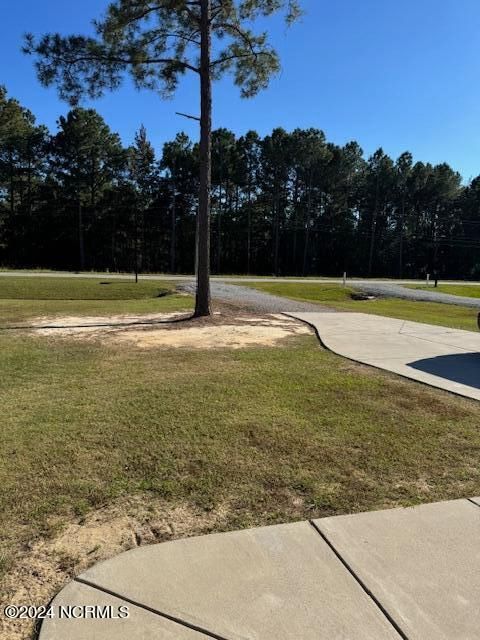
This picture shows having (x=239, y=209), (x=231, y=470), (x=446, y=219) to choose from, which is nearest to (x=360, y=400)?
(x=231, y=470)

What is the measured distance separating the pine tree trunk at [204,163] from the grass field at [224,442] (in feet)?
17.7

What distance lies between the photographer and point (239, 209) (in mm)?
A: 52844

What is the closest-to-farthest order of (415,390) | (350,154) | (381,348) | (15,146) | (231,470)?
(231,470)
(415,390)
(381,348)
(15,146)
(350,154)

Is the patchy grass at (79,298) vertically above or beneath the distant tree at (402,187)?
beneath

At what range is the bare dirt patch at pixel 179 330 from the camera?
7.85 meters

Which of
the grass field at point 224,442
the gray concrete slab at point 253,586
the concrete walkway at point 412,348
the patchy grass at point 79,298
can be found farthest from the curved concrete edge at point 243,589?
the patchy grass at point 79,298

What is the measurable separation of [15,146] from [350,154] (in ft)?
108

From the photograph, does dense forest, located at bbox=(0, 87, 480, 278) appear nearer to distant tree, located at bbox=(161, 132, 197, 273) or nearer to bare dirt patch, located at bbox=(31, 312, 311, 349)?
distant tree, located at bbox=(161, 132, 197, 273)

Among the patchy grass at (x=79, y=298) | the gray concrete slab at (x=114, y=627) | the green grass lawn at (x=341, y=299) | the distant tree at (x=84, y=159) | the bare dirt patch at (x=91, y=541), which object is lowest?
the green grass lawn at (x=341, y=299)

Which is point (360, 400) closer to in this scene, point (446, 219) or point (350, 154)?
point (350, 154)

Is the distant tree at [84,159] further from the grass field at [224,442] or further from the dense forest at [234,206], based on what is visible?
the grass field at [224,442]

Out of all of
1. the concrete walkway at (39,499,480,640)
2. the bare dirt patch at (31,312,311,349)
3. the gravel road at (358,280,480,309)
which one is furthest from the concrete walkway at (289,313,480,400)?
the gravel road at (358,280,480,309)

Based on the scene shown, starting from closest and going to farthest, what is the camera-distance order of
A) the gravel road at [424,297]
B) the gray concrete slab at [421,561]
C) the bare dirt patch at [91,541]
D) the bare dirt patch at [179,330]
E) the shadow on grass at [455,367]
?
the gray concrete slab at [421,561], the bare dirt patch at [91,541], the shadow on grass at [455,367], the bare dirt patch at [179,330], the gravel road at [424,297]

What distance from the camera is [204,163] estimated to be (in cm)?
1101
